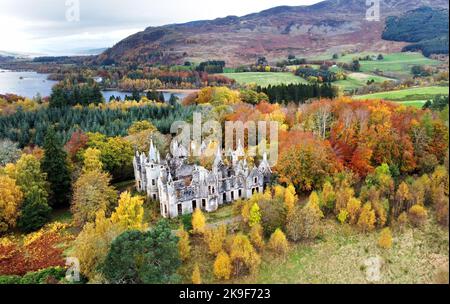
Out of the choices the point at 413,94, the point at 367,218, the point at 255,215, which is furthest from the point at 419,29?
the point at 255,215

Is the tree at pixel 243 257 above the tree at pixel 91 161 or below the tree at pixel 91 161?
below

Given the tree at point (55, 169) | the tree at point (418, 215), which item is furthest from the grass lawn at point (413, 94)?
the tree at point (55, 169)

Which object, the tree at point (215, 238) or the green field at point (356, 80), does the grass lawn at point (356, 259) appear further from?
the green field at point (356, 80)

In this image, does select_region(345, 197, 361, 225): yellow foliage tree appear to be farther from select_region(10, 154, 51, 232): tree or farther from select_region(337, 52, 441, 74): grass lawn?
select_region(337, 52, 441, 74): grass lawn

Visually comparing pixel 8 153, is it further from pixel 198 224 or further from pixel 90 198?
pixel 198 224

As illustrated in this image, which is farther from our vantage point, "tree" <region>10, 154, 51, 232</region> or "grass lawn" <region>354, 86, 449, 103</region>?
"grass lawn" <region>354, 86, 449, 103</region>

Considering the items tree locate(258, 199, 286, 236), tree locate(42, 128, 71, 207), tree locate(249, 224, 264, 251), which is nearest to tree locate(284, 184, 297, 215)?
tree locate(258, 199, 286, 236)
